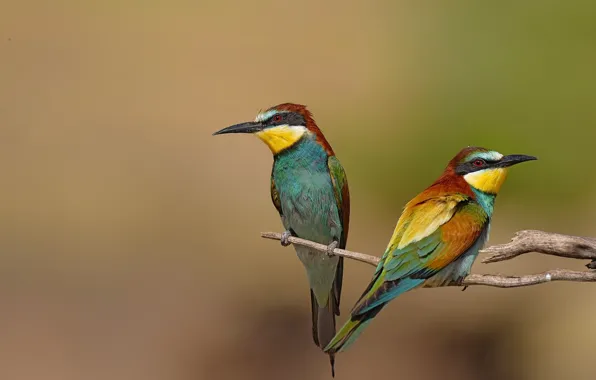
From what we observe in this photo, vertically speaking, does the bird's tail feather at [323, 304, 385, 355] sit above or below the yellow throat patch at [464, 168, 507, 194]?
below

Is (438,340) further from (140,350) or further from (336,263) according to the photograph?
(336,263)

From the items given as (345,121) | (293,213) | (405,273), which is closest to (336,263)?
(293,213)

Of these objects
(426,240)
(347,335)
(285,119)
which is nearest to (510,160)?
(426,240)

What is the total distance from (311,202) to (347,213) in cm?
9

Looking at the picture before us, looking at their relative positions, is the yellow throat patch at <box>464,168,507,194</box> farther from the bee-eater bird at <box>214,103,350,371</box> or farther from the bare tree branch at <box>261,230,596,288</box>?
the bee-eater bird at <box>214,103,350,371</box>

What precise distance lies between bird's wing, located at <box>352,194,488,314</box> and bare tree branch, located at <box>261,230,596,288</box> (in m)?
0.04

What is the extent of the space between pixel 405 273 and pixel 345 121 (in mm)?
4299

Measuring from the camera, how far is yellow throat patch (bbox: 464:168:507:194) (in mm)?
1956

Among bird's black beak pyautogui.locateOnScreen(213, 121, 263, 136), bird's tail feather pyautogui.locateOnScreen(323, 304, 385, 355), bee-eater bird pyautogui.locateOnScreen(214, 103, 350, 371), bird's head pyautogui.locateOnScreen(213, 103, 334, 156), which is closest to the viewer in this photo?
bird's tail feather pyautogui.locateOnScreen(323, 304, 385, 355)

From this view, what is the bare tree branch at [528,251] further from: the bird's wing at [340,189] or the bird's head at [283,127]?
the bird's wing at [340,189]

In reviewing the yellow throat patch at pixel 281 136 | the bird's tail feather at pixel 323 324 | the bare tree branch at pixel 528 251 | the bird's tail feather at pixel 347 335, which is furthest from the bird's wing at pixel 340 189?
the bird's tail feather at pixel 347 335

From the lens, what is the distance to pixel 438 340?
4520 millimetres

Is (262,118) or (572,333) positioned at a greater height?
(262,118)

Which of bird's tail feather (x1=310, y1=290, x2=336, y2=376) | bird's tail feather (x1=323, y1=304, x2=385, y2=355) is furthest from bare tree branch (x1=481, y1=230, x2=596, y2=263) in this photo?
bird's tail feather (x1=310, y1=290, x2=336, y2=376)
